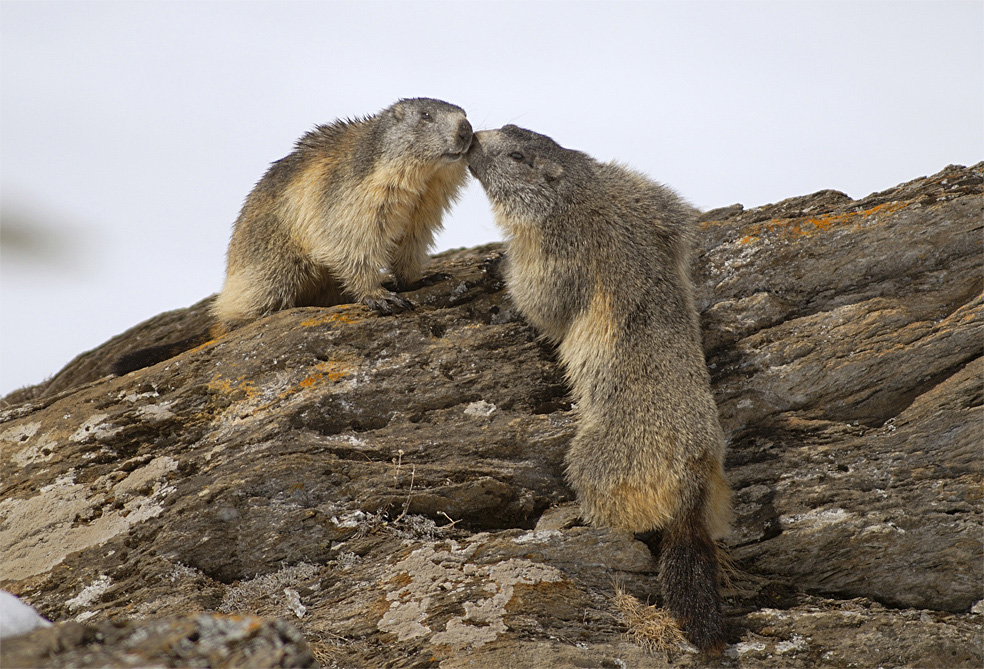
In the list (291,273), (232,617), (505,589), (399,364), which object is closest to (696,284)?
(399,364)

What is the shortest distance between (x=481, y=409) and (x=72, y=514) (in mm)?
4152

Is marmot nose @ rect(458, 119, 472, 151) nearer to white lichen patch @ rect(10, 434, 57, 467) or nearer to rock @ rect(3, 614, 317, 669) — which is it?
white lichen patch @ rect(10, 434, 57, 467)

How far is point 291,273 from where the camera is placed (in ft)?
31.9

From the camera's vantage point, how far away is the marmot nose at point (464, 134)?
898 centimetres

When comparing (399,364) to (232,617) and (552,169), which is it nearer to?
(552,169)

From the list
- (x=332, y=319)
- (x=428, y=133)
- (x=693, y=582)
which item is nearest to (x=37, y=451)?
(x=332, y=319)

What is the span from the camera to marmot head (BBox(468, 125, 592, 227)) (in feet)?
28.3

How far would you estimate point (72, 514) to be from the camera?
294 inches

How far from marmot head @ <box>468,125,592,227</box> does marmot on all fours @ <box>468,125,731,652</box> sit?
0.05ft

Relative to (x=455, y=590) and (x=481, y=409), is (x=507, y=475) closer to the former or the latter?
(x=481, y=409)

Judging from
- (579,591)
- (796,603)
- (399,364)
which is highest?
(399,364)

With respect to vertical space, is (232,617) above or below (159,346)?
below

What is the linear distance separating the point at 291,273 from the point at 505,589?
5022mm

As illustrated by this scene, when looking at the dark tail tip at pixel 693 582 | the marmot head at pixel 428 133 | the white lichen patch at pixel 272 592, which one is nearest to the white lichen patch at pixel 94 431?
the white lichen patch at pixel 272 592
